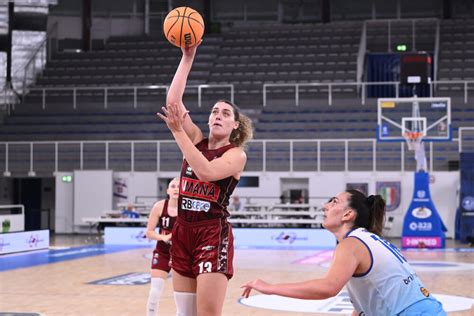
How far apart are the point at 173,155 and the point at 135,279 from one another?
1318 cm

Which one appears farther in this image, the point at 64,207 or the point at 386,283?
the point at 64,207

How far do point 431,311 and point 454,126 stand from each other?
75.9 ft

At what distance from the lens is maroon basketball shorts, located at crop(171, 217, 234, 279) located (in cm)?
529

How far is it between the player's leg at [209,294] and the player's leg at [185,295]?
0.51 ft

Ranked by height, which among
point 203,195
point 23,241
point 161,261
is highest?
point 203,195

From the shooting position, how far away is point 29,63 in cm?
3152

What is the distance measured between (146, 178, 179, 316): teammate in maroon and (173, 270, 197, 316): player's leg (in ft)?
6.98

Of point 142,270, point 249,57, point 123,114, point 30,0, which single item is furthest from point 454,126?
point 30,0

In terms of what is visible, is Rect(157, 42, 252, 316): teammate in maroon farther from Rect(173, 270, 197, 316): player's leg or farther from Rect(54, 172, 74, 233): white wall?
Rect(54, 172, 74, 233): white wall

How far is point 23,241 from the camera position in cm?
2023

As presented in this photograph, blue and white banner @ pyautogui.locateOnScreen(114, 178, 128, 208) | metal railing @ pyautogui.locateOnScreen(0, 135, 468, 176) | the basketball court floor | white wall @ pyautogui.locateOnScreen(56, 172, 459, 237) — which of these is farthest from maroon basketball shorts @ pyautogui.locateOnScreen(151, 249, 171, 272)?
blue and white banner @ pyautogui.locateOnScreen(114, 178, 128, 208)

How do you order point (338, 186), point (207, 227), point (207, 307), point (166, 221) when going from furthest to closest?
point (338, 186), point (166, 221), point (207, 227), point (207, 307)

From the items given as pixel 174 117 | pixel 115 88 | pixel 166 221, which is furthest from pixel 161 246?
pixel 115 88

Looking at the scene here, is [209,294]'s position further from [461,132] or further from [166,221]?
[461,132]
